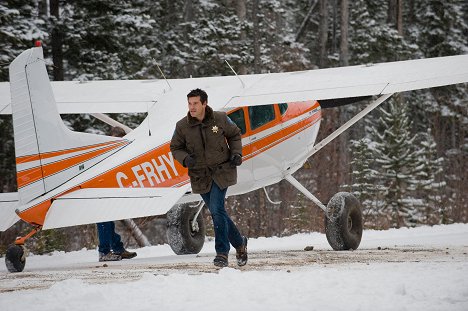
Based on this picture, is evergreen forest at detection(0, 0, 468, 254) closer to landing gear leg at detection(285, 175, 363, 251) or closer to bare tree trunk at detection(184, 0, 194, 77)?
bare tree trunk at detection(184, 0, 194, 77)

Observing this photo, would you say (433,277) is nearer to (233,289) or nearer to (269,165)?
(233,289)

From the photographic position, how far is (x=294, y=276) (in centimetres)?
641

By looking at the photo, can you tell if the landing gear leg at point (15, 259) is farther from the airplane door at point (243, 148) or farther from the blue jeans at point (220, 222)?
the airplane door at point (243, 148)

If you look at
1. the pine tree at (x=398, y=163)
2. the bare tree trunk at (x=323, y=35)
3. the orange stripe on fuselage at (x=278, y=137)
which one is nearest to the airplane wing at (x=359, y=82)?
the orange stripe on fuselage at (x=278, y=137)

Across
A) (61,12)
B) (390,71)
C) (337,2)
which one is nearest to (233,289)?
(390,71)

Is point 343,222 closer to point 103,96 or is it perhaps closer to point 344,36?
point 103,96

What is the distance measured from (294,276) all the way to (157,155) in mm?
3184

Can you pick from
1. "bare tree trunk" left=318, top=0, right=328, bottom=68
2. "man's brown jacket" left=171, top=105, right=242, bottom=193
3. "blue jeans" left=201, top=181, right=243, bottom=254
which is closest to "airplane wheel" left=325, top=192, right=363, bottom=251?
"blue jeans" left=201, top=181, right=243, bottom=254

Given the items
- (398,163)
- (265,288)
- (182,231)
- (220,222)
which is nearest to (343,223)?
(182,231)

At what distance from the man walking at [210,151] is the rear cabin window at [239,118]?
2.65 m

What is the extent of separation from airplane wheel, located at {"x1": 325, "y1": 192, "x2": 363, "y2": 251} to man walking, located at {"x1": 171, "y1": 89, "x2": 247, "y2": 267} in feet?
10.0

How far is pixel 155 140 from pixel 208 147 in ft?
5.78

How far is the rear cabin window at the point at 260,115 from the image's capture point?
1068cm

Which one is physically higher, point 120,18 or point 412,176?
point 120,18
